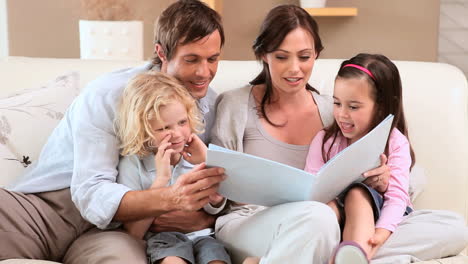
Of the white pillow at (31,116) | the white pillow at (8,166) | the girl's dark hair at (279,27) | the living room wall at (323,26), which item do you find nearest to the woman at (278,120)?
the girl's dark hair at (279,27)

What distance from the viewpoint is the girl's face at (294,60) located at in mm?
2182

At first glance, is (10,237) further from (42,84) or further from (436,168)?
(436,168)

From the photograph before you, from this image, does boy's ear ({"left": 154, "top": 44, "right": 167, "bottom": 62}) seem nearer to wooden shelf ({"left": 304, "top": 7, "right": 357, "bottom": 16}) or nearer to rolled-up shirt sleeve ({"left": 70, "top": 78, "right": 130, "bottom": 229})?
rolled-up shirt sleeve ({"left": 70, "top": 78, "right": 130, "bottom": 229})

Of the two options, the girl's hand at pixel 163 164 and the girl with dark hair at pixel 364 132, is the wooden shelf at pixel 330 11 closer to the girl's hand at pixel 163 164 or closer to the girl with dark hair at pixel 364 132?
the girl with dark hair at pixel 364 132

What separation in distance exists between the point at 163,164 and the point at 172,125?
0.39 feet

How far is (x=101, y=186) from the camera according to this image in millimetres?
1938

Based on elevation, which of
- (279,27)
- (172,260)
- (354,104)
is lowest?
(172,260)

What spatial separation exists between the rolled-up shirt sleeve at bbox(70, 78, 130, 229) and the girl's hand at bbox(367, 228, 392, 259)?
0.67 metres

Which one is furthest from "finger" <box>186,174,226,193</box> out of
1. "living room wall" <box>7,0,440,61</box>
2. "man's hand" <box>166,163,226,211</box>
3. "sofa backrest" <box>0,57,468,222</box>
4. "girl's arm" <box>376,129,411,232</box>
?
"living room wall" <box>7,0,440,61</box>

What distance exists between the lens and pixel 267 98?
2.33 m

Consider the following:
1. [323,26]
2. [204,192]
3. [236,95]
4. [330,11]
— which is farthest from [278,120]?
[323,26]

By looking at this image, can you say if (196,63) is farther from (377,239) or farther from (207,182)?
(377,239)

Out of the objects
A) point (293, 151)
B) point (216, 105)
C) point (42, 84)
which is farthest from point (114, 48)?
point (293, 151)

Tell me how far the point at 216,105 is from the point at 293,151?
0.30 metres
